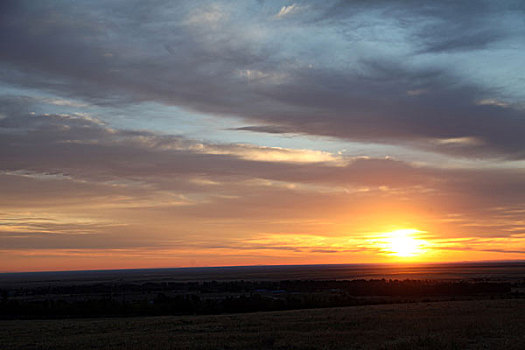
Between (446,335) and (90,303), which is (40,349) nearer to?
(446,335)

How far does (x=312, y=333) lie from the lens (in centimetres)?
3177

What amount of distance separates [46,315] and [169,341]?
131 ft

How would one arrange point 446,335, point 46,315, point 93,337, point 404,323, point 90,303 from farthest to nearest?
point 90,303 → point 46,315 → point 404,323 → point 93,337 → point 446,335

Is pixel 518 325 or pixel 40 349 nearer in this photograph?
pixel 40 349

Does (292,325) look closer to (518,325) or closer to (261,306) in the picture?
(518,325)

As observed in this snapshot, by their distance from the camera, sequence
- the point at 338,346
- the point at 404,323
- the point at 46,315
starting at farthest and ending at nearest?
the point at 46,315 < the point at 404,323 < the point at 338,346

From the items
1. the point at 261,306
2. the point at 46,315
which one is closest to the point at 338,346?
the point at 261,306

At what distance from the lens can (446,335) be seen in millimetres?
28562

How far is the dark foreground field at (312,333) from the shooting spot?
2667cm

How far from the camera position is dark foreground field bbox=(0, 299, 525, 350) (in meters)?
26.7

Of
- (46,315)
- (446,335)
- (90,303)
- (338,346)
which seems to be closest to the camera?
(338,346)

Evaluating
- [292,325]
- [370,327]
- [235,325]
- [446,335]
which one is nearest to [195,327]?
[235,325]

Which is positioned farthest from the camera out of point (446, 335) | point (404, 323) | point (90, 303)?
point (90, 303)

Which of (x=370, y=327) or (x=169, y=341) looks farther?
(x=370, y=327)
